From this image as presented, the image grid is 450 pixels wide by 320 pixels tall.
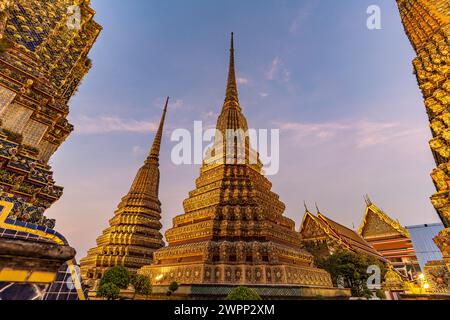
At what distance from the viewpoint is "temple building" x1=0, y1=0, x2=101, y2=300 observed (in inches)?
75.6

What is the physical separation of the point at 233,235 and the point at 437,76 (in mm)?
16172

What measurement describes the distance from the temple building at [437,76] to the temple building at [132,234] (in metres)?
22.7

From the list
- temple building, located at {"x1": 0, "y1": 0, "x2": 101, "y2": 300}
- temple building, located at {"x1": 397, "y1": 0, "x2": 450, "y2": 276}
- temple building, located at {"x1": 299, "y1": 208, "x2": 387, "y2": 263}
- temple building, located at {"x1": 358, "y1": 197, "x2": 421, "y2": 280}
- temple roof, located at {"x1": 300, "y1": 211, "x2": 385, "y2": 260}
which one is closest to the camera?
temple building, located at {"x1": 0, "y1": 0, "x2": 101, "y2": 300}

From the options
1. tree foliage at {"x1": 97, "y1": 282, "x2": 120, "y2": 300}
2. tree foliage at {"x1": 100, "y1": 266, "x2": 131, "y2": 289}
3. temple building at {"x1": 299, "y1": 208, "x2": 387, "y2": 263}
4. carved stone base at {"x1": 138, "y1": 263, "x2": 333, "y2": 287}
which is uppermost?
temple building at {"x1": 299, "y1": 208, "x2": 387, "y2": 263}

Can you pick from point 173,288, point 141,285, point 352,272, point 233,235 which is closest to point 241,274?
point 233,235

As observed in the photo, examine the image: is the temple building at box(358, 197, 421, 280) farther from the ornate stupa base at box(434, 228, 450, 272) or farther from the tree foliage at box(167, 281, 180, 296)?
the tree foliage at box(167, 281, 180, 296)

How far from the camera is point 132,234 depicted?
2267 cm

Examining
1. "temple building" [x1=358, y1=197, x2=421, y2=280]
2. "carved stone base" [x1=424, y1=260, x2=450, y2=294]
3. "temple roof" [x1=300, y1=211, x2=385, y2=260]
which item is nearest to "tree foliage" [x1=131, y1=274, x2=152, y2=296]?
"carved stone base" [x1=424, y1=260, x2=450, y2=294]

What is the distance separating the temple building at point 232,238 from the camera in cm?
1295

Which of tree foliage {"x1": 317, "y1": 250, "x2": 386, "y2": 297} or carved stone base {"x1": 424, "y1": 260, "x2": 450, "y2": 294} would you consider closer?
carved stone base {"x1": 424, "y1": 260, "x2": 450, "y2": 294}

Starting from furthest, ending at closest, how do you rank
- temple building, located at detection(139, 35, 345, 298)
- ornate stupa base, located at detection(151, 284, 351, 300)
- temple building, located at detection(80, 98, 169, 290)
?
temple building, located at detection(80, 98, 169, 290), temple building, located at detection(139, 35, 345, 298), ornate stupa base, located at detection(151, 284, 351, 300)

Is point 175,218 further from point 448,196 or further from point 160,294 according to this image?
point 448,196

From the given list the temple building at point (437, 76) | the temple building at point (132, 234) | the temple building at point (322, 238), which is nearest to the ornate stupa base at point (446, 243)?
the temple building at point (437, 76)
